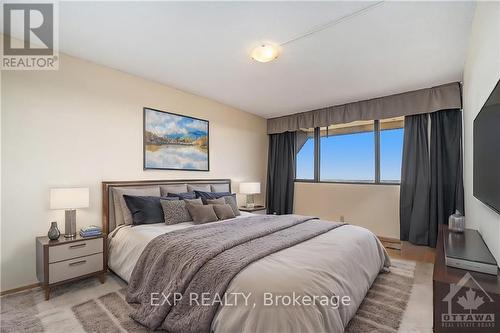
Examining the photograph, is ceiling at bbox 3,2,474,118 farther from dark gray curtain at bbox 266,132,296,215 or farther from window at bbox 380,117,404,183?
dark gray curtain at bbox 266,132,296,215

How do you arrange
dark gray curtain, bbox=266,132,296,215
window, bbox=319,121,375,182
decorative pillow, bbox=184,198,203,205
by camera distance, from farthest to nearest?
1. dark gray curtain, bbox=266,132,296,215
2. window, bbox=319,121,375,182
3. decorative pillow, bbox=184,198,203,205

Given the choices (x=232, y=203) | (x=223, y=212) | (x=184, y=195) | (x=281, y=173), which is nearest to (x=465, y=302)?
(x=223, y=212)

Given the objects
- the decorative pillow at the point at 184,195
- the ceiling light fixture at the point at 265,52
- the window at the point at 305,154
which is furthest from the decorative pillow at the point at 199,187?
the window at the point at 305,154

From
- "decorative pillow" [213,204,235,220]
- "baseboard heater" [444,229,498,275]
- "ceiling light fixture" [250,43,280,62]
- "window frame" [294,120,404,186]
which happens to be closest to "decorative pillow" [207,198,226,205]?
"decorative pillow" [213,204,235,220]

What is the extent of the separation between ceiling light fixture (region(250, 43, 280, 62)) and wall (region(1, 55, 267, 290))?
68.2 inches

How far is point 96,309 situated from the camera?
217 cm

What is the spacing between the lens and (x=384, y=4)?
1962mm

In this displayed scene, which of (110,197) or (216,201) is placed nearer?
(110,197)

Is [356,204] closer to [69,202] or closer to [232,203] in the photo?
[232,203]

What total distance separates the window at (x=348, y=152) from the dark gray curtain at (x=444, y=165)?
0.96 m

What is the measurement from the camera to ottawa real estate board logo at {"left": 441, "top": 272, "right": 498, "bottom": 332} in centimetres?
120

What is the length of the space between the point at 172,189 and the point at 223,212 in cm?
83

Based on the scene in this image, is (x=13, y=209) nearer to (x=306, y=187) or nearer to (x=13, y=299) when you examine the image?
(x=13, y=299)

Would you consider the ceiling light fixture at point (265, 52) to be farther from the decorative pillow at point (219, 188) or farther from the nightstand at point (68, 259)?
the nightstand at point (68, 259)
